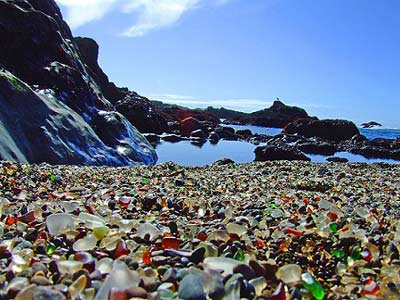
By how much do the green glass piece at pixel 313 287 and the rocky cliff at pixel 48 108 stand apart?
6670 mm

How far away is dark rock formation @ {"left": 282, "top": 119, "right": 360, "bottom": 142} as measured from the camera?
3688 centimetres

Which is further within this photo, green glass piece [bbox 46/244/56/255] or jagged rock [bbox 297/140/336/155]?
jagged rock [bbox 297/140/336/155]

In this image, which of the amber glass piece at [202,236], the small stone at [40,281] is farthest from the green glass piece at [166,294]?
the amber glass piece at [202,236]

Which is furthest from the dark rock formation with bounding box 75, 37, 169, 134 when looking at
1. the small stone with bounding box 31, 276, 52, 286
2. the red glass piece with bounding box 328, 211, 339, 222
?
the small stone with bounding box 31, 276, 52, 286

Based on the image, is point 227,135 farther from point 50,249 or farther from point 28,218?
point 50,249

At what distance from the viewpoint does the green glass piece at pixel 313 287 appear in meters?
1.58

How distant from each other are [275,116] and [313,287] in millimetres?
62646

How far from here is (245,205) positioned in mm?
3615

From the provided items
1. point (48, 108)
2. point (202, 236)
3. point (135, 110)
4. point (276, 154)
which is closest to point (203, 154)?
point (276, 154)

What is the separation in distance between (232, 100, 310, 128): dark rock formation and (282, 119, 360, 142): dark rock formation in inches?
691

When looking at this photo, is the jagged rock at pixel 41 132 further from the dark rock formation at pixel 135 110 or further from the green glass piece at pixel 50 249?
the dark rock formation at pixel 135 110

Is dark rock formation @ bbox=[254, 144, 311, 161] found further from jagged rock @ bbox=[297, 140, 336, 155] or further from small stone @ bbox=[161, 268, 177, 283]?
small stone @ bbox=[161, 268, 177, 283]

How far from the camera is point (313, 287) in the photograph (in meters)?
1.60

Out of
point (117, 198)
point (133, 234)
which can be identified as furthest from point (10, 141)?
point (133, 234)
